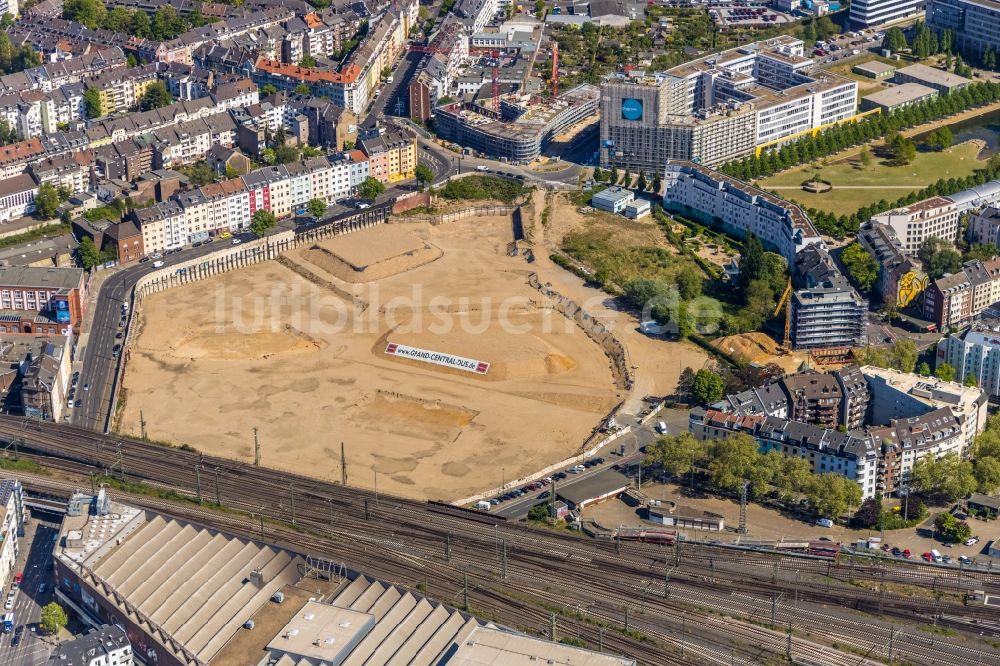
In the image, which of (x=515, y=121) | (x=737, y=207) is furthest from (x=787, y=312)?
(x=515, y=121)

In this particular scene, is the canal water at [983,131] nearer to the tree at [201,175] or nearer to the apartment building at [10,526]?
the tree at [201,175]

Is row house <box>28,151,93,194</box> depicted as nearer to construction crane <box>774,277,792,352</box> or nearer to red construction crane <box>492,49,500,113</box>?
red construction crane <box>492,49,500,113</box>

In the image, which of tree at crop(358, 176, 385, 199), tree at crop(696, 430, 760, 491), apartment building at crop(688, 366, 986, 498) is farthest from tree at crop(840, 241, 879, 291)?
tree at crop(358, 176, 385, 199)

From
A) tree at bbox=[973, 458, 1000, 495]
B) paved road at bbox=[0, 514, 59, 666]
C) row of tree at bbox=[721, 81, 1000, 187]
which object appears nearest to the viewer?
paved road at bbox=[0, 514, 59, 666]

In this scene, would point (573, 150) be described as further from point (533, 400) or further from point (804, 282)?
point (533, 400)

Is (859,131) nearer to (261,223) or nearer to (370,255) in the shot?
(370,255)

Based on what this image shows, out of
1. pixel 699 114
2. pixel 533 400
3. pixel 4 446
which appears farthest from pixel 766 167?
pixel 4 446

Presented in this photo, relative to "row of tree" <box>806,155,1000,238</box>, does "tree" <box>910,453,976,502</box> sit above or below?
above
